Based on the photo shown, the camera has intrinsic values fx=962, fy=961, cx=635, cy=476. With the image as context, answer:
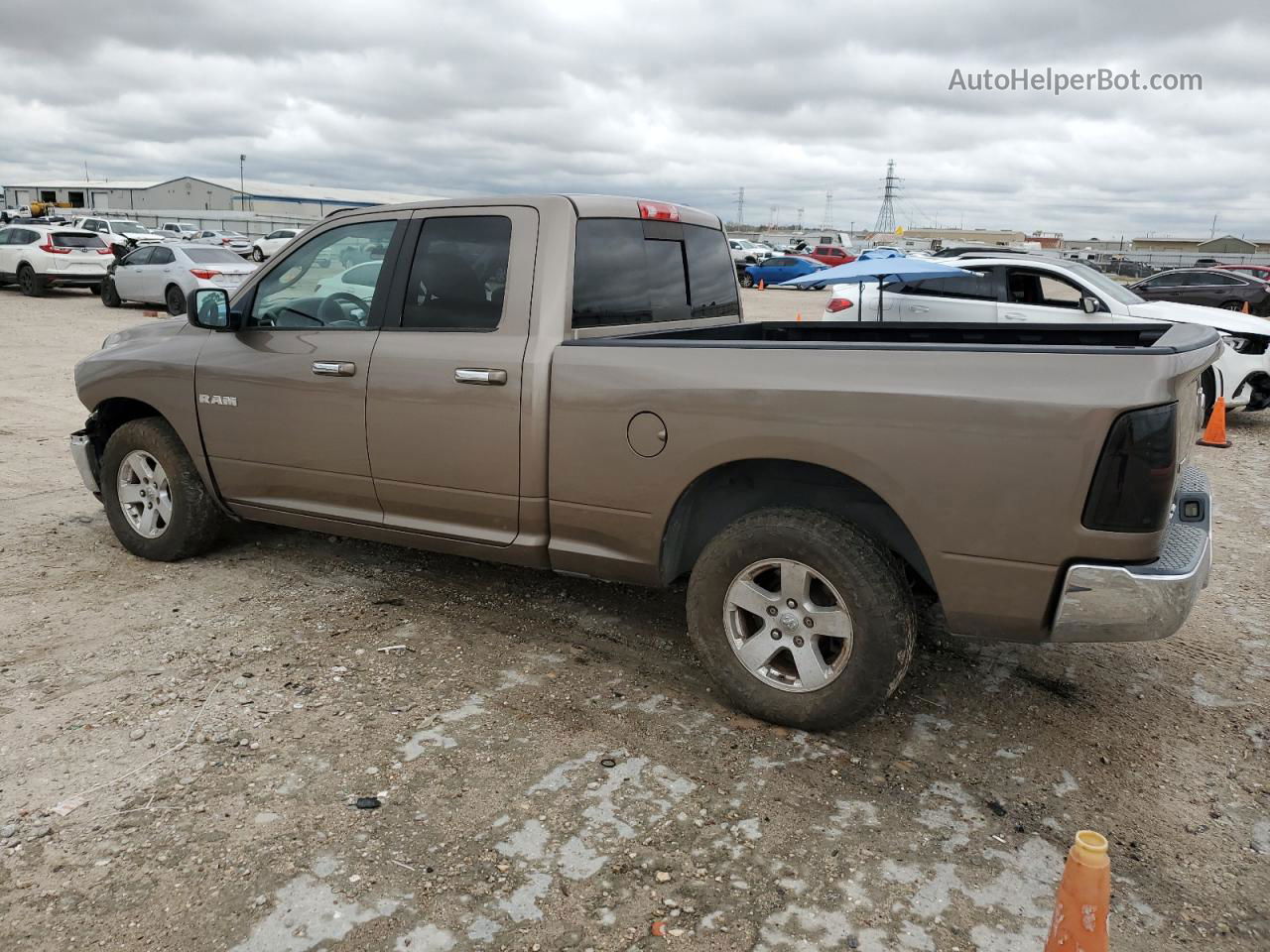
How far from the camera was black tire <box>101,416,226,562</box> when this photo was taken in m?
5.09

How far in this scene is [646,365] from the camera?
3650 millimetres

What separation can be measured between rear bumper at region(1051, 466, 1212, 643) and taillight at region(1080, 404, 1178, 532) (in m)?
0.15

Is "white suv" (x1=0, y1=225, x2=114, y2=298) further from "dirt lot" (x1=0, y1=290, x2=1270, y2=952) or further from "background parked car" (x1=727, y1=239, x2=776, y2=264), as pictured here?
"background parked car" (x1=727, y1=239, x2=776, y2=264)

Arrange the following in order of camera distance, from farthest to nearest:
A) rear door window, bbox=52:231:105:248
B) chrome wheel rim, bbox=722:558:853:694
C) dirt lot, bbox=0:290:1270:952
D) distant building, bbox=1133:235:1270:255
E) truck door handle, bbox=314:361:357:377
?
distant building, bbox=1133:235:1270:255 → rear door window, bbox=52:231:105:248 → truck door handle, bbox=314:361:357:377 → chrome wheel rim, bbox=722:558:853:694 → dirt lot, bbox=0:290:1270:952

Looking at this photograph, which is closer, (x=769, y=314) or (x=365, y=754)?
(x=365, y=754)

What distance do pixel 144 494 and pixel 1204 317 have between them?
34.5 feet

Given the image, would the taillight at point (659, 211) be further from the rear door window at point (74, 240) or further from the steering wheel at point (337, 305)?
the rear door window at point (74, 240)

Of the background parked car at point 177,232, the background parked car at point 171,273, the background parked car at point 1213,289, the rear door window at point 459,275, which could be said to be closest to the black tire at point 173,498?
the rear door window at point 459,275

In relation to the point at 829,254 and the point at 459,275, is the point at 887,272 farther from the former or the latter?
the point at 829,254

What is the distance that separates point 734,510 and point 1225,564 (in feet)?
11.9

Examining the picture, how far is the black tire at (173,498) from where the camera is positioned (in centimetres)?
509

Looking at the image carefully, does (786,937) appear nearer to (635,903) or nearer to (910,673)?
(635,903)

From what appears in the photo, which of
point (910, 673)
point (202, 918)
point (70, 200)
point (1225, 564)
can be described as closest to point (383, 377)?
point (202, 918)

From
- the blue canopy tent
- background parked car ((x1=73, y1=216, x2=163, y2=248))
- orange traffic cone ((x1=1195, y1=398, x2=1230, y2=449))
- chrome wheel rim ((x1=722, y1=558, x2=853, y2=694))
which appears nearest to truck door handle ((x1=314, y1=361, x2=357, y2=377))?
chrome wheel rim ((x1=722, y1=558, x2=853, y2=694))
